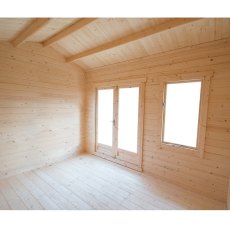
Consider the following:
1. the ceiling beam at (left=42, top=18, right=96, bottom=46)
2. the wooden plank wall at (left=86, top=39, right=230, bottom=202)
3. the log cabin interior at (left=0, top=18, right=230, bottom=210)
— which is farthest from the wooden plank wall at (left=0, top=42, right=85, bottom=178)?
the wooden plank wall at (left=86, top=39, right=230, bottom=202)

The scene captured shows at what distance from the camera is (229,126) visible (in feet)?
7.48

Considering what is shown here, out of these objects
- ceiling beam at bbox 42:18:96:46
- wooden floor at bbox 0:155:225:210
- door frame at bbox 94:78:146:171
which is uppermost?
ceiling beam at bbox 42:18:96:46

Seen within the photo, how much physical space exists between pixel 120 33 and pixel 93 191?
108 inches

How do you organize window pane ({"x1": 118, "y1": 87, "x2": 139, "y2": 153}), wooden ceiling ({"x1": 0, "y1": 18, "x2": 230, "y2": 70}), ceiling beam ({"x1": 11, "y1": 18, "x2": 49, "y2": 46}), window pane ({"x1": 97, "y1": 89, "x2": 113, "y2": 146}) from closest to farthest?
wooden ceiling ({"x1": 0, "y1": 18, "x2": 230, "y2": 70}) → ceiling beam ({"x1": 11, "y1": 18, "x2": 49, "y2": 46}) → window pane ({"x1": 118, "y1": 87, "x2": 139, "y2": 153}) → window pane ({"x1": 97, "y1": 89, "x2": 113, "y2": 146})

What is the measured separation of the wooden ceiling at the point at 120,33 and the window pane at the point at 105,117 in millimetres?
1019

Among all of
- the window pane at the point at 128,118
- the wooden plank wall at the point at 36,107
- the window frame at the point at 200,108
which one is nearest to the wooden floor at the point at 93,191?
the wooden plank wall at the point at 36,107

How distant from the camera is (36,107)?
3412 millimetres

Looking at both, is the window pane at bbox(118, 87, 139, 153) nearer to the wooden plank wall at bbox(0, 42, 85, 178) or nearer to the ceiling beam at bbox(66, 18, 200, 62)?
the ceiling beam at bbox(66, 18, 200, 62)

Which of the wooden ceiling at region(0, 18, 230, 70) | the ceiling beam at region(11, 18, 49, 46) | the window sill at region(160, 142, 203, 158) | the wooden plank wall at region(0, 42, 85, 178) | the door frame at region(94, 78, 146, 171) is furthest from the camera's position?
the door frame at region(94, 78, 146, 171)

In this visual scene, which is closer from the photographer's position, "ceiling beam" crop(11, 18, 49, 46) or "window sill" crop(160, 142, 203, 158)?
"ceiling beam" crop(11, 18, 49, 46)

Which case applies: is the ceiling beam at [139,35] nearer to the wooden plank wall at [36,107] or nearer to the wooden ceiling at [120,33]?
the wooden ceiling at [120,33]

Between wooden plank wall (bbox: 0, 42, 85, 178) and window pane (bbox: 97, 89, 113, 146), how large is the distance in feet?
2.10

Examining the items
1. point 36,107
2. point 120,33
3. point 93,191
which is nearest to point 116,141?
point 93,191

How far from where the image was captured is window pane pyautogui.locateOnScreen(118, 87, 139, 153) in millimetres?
3448
